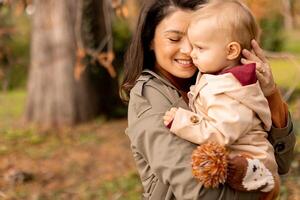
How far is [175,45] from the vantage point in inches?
94.4

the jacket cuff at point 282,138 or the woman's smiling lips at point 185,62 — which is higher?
the woman's smiling lips at point 185,62

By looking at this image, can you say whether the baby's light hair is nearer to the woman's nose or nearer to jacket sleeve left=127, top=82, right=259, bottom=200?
the woman's nose

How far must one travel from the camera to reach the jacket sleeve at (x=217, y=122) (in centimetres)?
209

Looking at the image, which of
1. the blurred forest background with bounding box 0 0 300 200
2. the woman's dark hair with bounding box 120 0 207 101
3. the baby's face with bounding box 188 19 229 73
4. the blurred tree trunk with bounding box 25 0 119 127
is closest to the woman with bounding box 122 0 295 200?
the woman's dark hair with bounding box 120 0 207 101

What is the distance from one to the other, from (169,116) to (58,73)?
639cm

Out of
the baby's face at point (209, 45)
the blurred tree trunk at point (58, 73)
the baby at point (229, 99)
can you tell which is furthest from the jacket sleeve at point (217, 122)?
the blurred tree trunk at point (58, 73)

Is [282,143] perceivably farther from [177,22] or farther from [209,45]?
[177,22]

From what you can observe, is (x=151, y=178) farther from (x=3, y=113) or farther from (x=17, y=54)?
(x=17, y=54)

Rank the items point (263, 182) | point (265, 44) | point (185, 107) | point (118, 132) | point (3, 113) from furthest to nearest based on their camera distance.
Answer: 1. point (265, 44)
2. point (3, 113)
3. point (118, 132)
4. point (185, 107)
5. point (263, 182)

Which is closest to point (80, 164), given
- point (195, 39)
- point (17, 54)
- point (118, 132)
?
point (118, 132)

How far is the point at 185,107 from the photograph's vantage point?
7.64 ft

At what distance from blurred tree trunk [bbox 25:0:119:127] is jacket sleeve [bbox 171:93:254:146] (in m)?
6.32

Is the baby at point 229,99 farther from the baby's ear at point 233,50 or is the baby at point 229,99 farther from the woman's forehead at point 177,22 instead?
the woman's forehead at point 177,22

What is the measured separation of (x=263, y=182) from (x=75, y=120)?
6.55m
